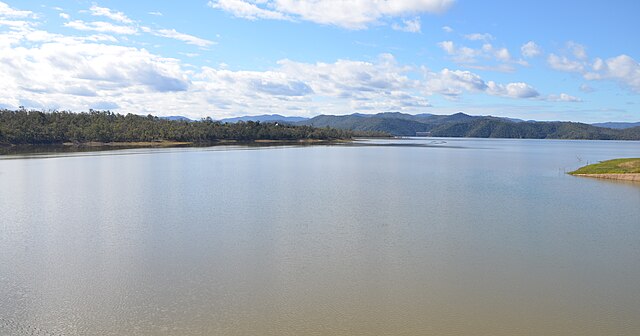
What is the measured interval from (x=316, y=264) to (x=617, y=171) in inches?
1339

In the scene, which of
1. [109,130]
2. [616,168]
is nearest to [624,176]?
[616,168]

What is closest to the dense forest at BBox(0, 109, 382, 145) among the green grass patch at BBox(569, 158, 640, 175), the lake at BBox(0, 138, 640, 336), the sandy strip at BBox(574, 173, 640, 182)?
the lake at BBox(0, 138, 640, 336)

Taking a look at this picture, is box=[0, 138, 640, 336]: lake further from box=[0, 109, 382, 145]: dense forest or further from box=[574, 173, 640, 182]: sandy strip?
box=[0, 109, 382, 145]: dense forest

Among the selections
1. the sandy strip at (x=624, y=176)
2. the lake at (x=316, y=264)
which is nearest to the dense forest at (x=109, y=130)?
the lake at (x=316, y=264)

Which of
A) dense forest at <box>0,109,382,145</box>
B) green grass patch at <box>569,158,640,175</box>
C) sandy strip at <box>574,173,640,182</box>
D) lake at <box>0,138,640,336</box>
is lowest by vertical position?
lake at <box>0,138,640,336</box>

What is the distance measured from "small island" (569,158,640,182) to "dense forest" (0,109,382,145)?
8413 centimetres

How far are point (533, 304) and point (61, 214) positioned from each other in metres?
18.4

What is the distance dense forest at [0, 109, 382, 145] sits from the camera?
8727 centimetres

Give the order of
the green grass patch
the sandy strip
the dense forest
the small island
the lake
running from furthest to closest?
the dense forest → the green grass patch → the small island → the sandy strip → the lake

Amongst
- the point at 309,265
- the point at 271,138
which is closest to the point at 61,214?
the point at 309,265

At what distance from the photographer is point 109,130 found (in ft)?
326

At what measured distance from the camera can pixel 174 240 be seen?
1572cm

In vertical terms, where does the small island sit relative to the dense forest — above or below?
below

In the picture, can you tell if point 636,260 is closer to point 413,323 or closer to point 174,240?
point 413,323
